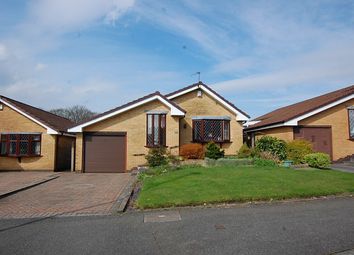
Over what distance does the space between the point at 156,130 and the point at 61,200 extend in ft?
34.0

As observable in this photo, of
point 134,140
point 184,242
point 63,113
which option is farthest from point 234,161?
point 63,113

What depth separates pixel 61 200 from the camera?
10.5m

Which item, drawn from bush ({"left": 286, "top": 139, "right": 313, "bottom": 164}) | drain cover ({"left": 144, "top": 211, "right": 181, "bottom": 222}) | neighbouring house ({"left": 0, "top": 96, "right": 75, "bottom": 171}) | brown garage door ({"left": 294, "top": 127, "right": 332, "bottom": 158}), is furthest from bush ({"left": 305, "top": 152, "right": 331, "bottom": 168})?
neighbouring house ({"left": 0, "top": 96, "right": 75, "bottom": 171})

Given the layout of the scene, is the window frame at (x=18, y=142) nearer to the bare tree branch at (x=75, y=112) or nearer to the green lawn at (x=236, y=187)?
the green lawn at (x=236, y=187)

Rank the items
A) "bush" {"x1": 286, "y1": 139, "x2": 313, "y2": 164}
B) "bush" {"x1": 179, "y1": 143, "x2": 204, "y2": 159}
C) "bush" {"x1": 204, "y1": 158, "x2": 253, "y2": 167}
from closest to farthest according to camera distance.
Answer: "bush" {"x1": 204, "y1": 158, "x2": 253, "y2": 167} < "bush" {"x1": 286, "y1": 139, "x2": 313, "y2": 164} < "bush" {"x1": 179, "y1": 143, "x2": 204, "y2": 159}

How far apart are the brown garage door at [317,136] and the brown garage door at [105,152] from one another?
11.6m

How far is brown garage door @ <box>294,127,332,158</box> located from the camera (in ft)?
69.5

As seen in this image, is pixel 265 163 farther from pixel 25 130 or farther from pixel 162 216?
pixel 25 130

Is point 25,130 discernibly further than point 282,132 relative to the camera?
No

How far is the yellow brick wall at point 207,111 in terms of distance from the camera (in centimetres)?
2200

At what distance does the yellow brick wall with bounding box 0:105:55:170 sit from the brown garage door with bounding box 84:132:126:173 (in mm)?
3229

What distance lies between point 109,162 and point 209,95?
27.8 feet

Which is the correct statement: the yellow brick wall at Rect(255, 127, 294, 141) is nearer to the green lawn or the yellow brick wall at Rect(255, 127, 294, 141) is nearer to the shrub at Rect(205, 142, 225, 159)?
the shrub at Rect(205, 142, 225, 159)

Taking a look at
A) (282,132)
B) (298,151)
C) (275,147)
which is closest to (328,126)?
(282,132)
